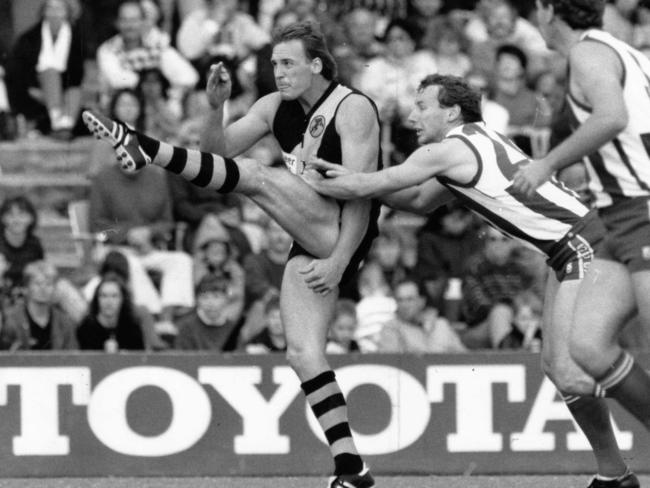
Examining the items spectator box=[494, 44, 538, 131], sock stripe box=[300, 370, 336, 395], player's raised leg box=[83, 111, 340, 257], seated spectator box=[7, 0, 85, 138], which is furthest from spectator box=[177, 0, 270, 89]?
sock stripe box=[300, 370, 336, 395]

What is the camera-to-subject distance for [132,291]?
371 inches

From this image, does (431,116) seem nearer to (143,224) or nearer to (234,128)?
(234,128)

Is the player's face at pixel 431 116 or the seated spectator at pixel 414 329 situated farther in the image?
the seated spectator at pixel 414 329

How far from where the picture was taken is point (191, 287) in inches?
382

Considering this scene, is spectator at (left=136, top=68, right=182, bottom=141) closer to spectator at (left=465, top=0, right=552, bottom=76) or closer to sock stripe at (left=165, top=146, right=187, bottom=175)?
spectator at (left=465, top=0, right=552, bottom=76)

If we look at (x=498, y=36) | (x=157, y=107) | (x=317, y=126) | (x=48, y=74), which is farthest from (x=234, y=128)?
(x=498, y=36)

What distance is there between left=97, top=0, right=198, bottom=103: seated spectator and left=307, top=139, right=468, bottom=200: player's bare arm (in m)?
4.36

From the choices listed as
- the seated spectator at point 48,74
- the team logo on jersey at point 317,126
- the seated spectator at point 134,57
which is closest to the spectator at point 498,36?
the seated spectator at point 134,57

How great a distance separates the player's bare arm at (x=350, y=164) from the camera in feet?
22.7

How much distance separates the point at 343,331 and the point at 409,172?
2771 millimetres

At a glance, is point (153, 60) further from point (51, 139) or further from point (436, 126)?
point (436, 126)

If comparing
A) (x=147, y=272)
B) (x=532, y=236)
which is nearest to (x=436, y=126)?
(x=532, y=236)

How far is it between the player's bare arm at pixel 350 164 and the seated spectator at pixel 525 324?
8.32 feet

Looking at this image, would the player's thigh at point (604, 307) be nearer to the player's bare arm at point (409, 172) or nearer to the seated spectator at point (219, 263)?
the player's bare arm at point (409, 172)
